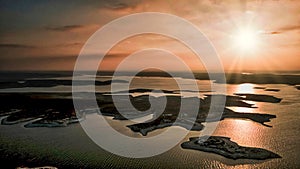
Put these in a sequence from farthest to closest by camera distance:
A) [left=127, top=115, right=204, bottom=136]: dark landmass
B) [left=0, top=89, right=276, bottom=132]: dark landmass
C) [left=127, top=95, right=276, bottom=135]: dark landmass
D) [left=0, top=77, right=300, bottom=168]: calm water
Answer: [left=0, top=89, right=276, bottom=132]: dark landmass, [left=127, top=95, right=276, bottom=135]: dark landmass, [left=127, top=115, right=204, bottom=136]: dark landmass, [left=0, top=77, right=300, bottom=168]: calm water

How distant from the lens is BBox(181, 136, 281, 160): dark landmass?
20511 millimetres

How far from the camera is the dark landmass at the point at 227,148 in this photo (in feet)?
67.3

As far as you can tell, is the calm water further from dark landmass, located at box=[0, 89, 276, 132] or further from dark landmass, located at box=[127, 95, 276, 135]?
dark landmass, located at box=[0, 89, 276, 132]

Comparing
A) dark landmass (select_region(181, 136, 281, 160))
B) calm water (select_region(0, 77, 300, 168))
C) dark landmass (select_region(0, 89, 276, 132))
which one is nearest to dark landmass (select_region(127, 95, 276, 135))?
dark landmass (select_region(0, 89, 276, 132))

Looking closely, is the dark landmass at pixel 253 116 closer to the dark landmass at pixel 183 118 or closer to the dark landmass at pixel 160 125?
the dark landmass at pixel 183 118

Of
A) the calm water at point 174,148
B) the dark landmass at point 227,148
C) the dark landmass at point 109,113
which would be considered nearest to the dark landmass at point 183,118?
the dark landmass at point 109,113

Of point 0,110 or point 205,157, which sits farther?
point 0,110

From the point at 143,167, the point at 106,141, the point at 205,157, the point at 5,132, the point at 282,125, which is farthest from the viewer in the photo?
the point at 282,125

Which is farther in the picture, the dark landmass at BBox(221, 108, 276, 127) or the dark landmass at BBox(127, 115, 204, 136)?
the dark landmass at BBox(221, 108, 276, 127)

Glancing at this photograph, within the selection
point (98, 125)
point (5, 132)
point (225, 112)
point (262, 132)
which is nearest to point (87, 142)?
point (98, 125)

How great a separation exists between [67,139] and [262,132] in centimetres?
1931

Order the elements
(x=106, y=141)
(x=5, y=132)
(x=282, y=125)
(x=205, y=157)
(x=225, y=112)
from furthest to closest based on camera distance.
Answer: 1. (x=225, y=112)
2. (x=282, y=125)
3. (x=5, y=132)
4. (x=106, y=141)
5. (x=205, y=157)

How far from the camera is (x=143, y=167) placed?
19.0 meters

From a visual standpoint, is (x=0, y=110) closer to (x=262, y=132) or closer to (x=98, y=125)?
(x=98, y=125)
